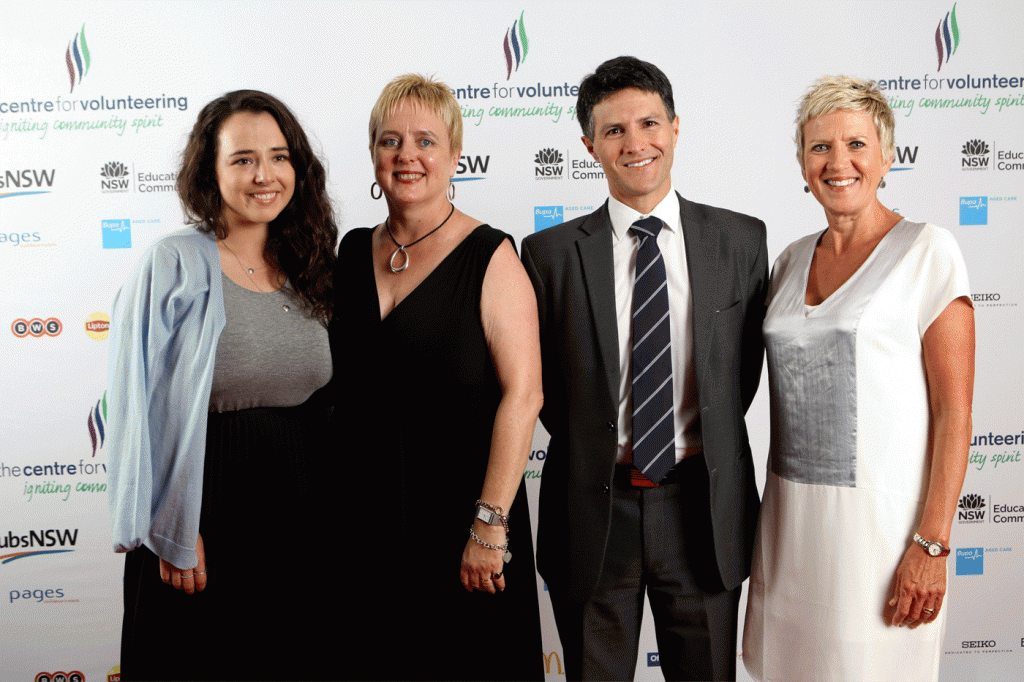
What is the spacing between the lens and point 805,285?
1.69m

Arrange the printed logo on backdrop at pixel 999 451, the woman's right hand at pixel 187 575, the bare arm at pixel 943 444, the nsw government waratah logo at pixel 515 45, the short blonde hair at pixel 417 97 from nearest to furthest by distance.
A: the bare arm at pixel 943 444, the woman's right hand at pixel 187 575, the short blonde hair at pixel 417 97, the nsw government waratah logo at pixel 515 45, the printed logo on backdrop at pixel 999 451

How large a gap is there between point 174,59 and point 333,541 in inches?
88.6

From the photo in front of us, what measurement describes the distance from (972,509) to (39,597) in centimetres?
402

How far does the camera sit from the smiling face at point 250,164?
165 centimetres

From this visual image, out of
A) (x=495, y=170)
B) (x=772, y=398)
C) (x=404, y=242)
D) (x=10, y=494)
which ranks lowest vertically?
(x=10, y=494)

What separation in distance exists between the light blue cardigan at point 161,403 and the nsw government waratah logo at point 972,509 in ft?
9.87

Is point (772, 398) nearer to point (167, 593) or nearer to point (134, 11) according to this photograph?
point (167, 593)

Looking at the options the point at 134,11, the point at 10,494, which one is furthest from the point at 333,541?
the point at 134,11

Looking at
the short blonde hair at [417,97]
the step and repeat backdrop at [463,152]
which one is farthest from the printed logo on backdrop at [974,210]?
the short blonde hair at [417,97]

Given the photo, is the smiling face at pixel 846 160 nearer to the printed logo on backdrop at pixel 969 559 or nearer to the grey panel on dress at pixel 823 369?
the grey panel on dress at pixel 823 369

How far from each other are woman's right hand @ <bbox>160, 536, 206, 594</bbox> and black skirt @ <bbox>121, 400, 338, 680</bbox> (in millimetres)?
18

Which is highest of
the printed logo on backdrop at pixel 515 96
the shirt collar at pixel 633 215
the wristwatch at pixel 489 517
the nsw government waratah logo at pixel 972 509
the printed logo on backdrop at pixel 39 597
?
the printed logo on backdrop at pixel 515 96

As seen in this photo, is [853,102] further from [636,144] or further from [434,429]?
[434,429]

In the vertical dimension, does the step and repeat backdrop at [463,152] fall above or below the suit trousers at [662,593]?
above
